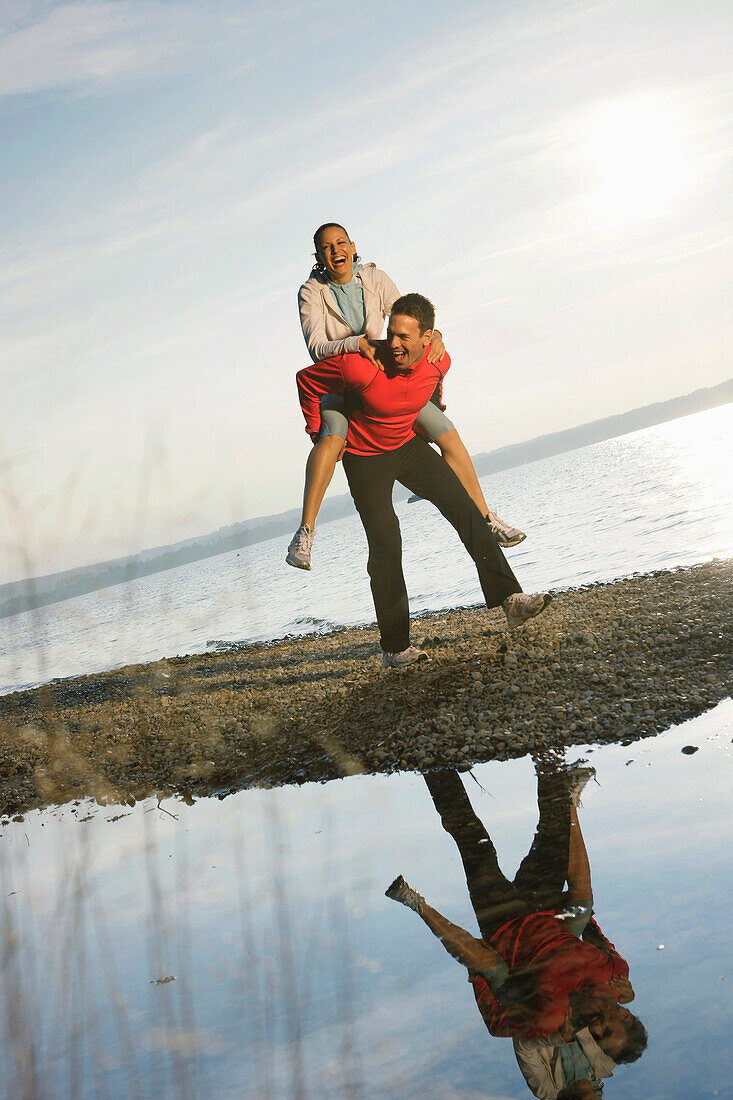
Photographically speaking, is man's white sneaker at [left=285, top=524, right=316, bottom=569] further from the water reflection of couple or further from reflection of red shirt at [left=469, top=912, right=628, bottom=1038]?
reflection of red shirt at [left=469, top=912, right=628, bottom=1038]

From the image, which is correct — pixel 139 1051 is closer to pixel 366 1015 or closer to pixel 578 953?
pixel 366 1015

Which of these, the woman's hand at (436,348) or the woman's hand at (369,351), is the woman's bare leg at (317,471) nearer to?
the woman's hand at (369,351)

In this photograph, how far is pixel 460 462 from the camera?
740 cm

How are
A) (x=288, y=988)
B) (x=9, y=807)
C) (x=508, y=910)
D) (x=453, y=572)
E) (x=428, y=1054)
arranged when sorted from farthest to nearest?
(x=453, y=572)
(x=9, y=807)
(x=508, y=910)
(x=288, y=988)
(x=428, y=1054)

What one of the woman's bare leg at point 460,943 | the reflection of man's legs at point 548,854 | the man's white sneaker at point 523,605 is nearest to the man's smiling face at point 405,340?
the man's white sneaker at point 523,605

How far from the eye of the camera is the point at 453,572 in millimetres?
20172

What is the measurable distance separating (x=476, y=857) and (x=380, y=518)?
3.88m

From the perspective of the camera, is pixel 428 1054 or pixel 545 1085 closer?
pixel 545 1085

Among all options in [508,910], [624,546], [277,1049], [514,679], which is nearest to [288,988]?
[277,1049]

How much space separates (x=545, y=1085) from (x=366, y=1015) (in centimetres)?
62

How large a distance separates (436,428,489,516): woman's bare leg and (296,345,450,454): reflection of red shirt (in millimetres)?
348

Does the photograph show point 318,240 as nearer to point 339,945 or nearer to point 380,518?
point 380,518

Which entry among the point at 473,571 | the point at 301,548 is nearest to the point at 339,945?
the point at 301,548

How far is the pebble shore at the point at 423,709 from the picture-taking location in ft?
17.4
